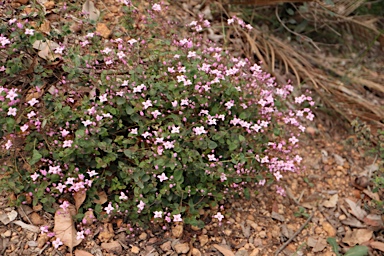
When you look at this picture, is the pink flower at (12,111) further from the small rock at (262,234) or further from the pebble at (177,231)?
the small rock at (262,234)

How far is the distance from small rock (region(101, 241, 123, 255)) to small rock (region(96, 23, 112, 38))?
5.13 feet

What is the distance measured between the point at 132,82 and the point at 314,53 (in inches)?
103

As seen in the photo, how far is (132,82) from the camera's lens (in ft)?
8.72

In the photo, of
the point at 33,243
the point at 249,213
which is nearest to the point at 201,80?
the point at 249,213

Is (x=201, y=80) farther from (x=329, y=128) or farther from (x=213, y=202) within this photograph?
(x=329, y=128)

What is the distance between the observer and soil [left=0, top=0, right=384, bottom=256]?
8.79 ft

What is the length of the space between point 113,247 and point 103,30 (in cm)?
165

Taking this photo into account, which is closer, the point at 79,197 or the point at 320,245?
the point at 79,197

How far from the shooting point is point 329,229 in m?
3.20

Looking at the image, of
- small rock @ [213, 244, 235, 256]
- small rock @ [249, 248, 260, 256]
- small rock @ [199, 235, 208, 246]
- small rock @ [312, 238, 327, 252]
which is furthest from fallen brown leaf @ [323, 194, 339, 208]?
small rock @ [199, 235, 208, 246]

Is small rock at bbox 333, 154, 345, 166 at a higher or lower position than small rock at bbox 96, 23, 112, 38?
lower

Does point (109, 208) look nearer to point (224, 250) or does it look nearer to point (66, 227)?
point (66, 227)

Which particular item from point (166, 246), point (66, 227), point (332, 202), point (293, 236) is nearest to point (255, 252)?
point (293, 236)

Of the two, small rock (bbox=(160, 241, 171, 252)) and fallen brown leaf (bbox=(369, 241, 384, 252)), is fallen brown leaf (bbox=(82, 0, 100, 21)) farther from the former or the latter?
fallen brown leaf (bbox=(369, 241, 384, 252))
